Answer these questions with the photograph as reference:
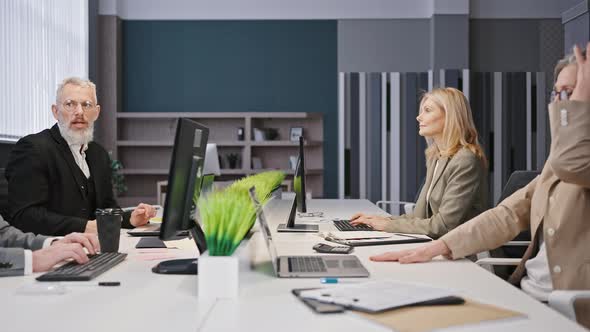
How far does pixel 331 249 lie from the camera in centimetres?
223

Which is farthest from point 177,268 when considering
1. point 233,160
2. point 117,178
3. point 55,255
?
point 233,160

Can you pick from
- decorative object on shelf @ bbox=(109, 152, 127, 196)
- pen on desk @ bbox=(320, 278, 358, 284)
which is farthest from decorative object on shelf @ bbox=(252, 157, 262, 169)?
pen on desk @ bbox=(320, 278, 358, 284)

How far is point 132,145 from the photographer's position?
755 centimetres

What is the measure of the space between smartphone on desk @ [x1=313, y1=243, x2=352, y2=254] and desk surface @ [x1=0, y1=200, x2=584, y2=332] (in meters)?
0.20

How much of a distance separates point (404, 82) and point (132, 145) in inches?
133

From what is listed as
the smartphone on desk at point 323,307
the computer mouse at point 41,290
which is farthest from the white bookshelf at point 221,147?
the smartphone on desk at point 323,307

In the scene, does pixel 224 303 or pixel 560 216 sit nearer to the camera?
pixel 224 303

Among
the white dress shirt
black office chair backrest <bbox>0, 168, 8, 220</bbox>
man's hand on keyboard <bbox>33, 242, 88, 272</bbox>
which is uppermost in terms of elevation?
the white dress shirt

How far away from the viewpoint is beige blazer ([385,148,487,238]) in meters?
2.80

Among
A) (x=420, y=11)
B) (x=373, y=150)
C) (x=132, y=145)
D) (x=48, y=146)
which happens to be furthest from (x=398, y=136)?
(x=48, y=146)

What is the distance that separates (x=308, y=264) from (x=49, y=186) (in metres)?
1.74

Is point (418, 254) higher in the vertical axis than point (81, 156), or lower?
lower

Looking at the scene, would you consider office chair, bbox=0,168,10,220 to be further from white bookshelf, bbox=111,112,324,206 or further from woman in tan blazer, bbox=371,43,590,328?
white bookshelf, bbox=111,112,324,206

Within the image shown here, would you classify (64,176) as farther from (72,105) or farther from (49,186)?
(72,105)
